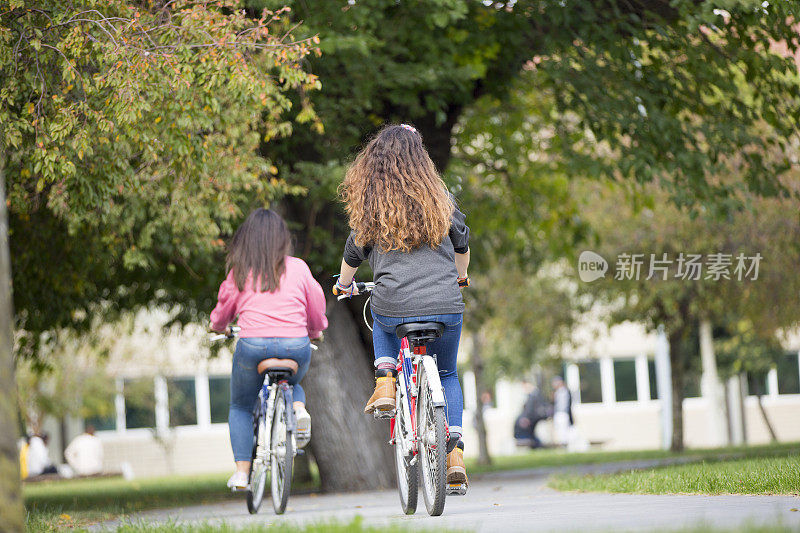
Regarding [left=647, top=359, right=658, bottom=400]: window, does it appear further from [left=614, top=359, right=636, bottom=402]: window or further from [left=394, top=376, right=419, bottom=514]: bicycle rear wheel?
[left=394, top=376, right=419, bottom=514]: bicycle rear wheel

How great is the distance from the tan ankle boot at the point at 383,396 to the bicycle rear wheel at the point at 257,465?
157 cm

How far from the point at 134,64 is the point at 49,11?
0.95 metres

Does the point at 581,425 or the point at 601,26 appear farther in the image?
the point at 581,425

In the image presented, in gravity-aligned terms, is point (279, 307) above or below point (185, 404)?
above

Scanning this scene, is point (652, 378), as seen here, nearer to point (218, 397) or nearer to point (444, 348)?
point (218, 397)

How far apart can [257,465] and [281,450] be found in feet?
1.16

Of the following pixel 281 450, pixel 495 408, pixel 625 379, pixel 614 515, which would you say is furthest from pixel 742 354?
pixel 614 515

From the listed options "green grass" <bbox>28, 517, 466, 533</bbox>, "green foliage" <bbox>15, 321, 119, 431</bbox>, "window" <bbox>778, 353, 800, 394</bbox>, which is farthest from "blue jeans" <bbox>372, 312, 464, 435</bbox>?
"window" <bbox>778, 353, 800, 394</bbox>

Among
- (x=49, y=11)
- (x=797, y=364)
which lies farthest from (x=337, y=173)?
(x=797, y=364)

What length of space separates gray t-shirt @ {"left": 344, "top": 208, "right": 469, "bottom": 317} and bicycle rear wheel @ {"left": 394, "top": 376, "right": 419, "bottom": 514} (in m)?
0.53

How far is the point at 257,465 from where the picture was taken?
754cm

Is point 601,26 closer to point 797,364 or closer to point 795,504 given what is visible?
point 795,504

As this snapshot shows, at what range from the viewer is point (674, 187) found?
12336mm

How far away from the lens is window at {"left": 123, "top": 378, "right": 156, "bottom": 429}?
35281 millimetres
